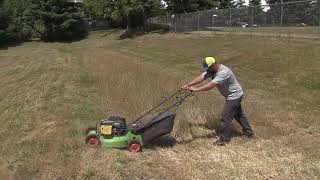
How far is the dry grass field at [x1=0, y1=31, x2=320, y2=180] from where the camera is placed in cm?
884

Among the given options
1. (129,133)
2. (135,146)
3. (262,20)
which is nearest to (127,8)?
(262,20)

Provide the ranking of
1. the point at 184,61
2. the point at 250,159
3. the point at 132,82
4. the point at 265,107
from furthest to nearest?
the point at 184,61 → the point at 132,82 → the point at 265,107 → the point at 250,159

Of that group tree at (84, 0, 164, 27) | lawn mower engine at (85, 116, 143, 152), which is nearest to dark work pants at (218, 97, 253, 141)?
lawn mower engine at (85, 116, 143, 152)

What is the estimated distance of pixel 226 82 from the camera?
10.2 metres

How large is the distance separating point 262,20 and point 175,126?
1147 inches

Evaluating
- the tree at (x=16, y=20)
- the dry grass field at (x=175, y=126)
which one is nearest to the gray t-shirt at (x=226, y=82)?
the dry grass field at (x=175, y=126)

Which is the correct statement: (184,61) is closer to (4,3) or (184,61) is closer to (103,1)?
(103,1)

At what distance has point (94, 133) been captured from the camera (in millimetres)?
9992

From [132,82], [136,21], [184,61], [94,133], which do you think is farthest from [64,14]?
[94,133]

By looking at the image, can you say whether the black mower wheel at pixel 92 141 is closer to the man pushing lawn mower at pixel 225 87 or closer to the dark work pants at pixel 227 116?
the man pushing lawn mower at pixel 225 87

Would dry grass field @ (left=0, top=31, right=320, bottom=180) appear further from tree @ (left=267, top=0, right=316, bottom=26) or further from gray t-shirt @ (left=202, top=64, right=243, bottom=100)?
tree @ (left=267, top=0, right=316, bottom=26)

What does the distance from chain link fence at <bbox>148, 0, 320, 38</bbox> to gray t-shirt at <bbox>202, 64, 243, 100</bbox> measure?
20.6 meters

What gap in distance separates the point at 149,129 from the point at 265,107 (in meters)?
5.33

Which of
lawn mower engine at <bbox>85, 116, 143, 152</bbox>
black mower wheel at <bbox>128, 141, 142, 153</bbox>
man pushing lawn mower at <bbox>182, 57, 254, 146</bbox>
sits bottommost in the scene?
black mower wheel at <bbox>128, 141, 142, 153</bbox>
